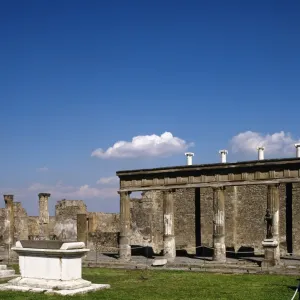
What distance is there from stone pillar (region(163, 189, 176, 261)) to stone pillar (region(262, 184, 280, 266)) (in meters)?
5.15

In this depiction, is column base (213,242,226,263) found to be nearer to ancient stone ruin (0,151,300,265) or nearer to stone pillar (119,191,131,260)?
ancient stone ruin (0,151,300,265)

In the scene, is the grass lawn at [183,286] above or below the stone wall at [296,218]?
below

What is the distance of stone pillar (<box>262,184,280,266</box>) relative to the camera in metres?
22.8

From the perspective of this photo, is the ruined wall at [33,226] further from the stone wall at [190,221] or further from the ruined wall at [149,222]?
the ruined wall at [149,222]

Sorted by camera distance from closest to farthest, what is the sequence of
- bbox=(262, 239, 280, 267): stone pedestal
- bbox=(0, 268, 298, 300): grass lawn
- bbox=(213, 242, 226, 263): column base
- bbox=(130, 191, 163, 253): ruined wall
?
1. bbox=(0, 268, 298, 300): grass lawn
2. bbox=(262, 239, 280, 267): stone pedestal
3. bbox=(213, 242, 226, 263): column base
4. bbox=(130, 191, 163, 253): ruined wall

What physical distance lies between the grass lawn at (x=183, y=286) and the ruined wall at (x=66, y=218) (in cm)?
1851

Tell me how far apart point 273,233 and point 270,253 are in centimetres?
149

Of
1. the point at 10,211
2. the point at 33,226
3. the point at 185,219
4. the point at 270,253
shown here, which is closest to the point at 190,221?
the point at 185,219

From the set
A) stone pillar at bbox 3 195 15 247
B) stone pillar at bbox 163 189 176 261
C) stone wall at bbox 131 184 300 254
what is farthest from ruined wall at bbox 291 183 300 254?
stone pillar at bbox 3 195 15 247

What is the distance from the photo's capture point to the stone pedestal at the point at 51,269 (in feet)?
46.3

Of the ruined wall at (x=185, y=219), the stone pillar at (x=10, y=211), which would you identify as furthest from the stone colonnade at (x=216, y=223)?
the stone pillar at (x=10, y=211)

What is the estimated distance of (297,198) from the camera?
97.3 ft

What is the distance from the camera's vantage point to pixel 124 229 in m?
28.4

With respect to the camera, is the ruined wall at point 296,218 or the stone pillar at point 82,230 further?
the stone pillar at point 82,230
